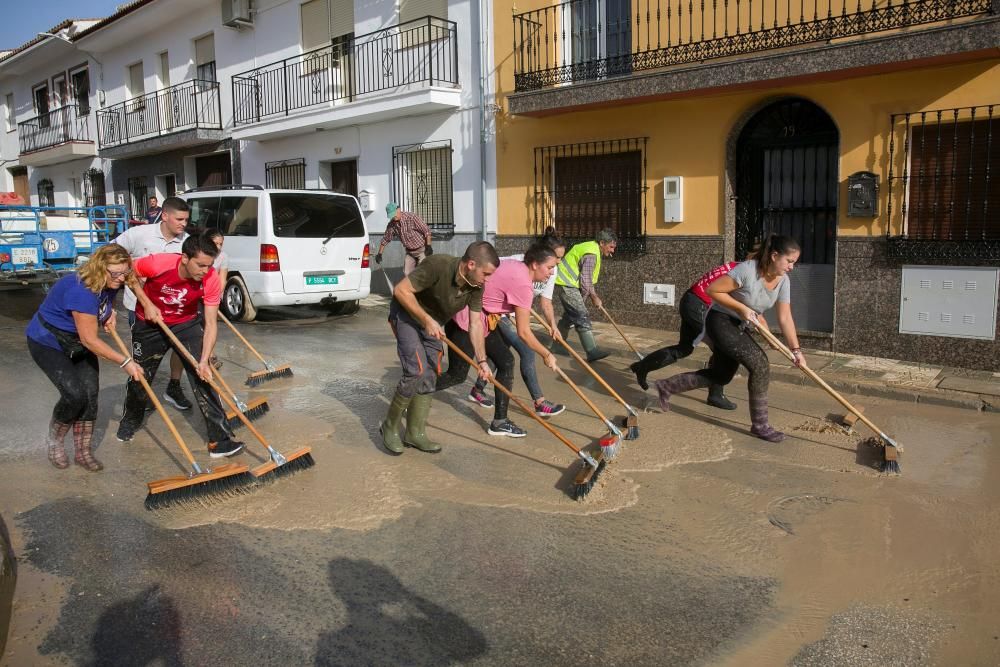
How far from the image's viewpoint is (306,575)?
3.83 metres

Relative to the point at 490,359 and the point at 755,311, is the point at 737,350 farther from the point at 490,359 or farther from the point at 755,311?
the point at 490,359

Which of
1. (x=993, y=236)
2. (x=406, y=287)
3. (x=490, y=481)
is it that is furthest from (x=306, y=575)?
(x=993, y=236)

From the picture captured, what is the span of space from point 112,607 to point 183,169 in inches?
740

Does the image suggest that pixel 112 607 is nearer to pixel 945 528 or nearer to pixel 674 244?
pixel 945 528

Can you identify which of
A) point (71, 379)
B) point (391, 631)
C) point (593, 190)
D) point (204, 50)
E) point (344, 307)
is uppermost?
point (204, 50)

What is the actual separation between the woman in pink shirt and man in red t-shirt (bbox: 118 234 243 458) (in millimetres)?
1598

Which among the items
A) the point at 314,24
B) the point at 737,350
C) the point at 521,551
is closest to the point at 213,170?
the point at 314,24

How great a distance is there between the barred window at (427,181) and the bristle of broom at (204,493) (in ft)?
31.0

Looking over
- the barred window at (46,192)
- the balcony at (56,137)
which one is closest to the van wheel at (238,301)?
the balcony at (56,137)

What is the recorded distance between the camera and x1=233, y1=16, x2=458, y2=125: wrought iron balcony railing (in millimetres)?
13664

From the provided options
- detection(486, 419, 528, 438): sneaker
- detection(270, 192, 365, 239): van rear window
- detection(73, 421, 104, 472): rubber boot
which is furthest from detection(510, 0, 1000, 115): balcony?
detection(73, 421, 104, 472): rubber boot

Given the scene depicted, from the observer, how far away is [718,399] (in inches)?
276

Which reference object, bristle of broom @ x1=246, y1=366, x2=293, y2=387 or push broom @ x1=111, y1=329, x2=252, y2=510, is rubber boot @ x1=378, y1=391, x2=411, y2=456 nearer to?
push broom @ x1=111, y1=329, x2=252, y2=510

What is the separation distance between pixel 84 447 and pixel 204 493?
1.30 meters
